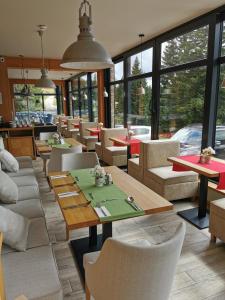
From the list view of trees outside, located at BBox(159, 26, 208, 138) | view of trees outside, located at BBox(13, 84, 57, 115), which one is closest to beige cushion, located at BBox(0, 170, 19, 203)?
view of trees outside, located at BBox(159, 26, 208, 138)

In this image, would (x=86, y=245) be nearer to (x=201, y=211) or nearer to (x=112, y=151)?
(x=201, y=211)

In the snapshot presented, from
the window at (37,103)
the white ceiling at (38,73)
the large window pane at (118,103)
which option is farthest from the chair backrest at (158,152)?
the window at (37,103)

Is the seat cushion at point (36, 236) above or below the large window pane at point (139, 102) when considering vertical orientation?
below

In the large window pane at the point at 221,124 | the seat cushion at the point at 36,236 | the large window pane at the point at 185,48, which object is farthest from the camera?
the large window pane at the point at 185,48

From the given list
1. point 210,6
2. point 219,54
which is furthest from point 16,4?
point 219,54

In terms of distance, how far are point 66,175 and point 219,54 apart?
113 inches

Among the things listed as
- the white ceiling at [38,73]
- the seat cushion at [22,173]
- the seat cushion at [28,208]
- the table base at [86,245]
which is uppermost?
the white ceiling at [38,73]

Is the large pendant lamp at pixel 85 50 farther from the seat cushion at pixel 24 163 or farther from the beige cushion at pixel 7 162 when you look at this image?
the seat cushion at pixel 24 163

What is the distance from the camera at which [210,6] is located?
10.8 ft

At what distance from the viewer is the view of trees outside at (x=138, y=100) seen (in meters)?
5.41

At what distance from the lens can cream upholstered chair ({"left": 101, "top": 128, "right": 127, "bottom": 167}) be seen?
17.1 feet

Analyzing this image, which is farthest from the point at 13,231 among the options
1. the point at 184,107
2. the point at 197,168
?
the point at 184,107

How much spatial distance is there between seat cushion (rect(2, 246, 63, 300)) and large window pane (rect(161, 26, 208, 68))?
11.9ft

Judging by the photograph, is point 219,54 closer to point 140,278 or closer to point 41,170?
point 140,278
